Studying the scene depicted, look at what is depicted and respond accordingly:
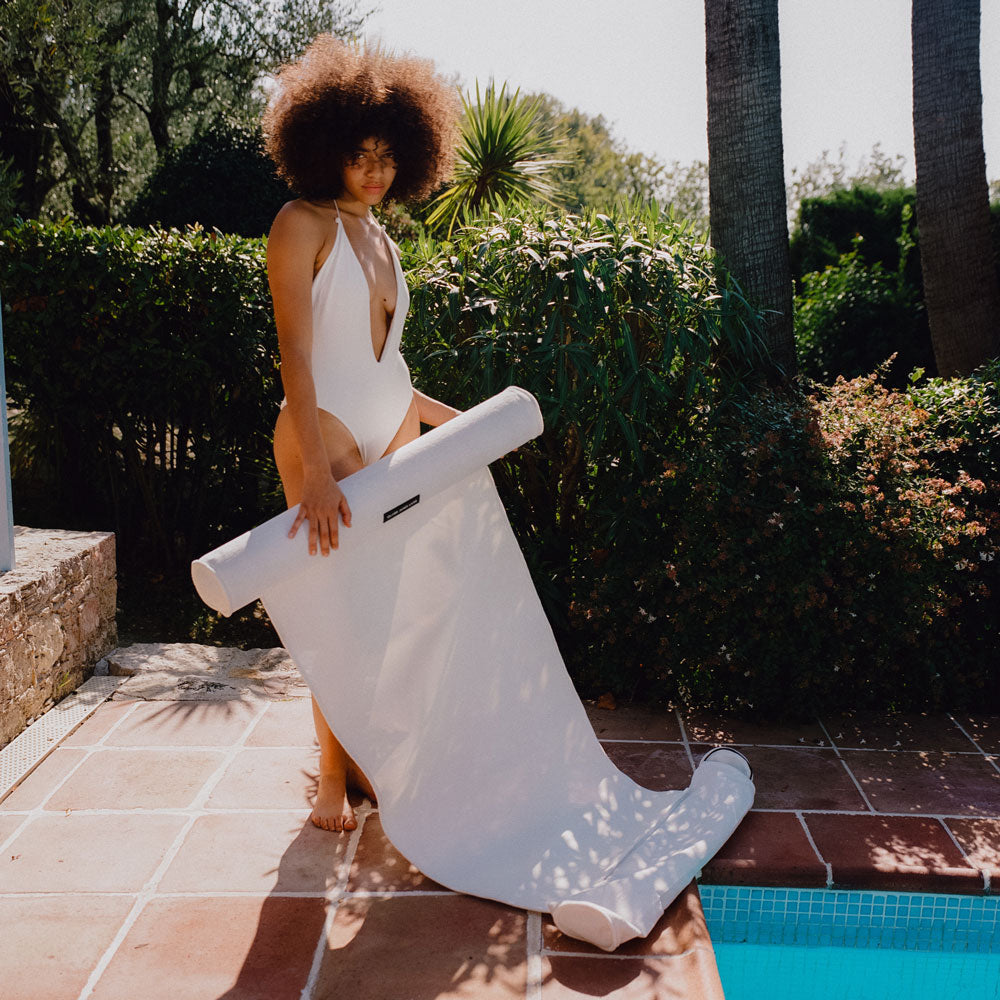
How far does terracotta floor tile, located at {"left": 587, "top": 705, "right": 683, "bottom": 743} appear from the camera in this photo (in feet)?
10.9

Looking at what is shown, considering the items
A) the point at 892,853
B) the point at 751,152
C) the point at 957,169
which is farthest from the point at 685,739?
the point at 957,169

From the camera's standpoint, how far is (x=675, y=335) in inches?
140

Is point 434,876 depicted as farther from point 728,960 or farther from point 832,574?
point 832,574

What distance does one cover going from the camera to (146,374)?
16.0 feet

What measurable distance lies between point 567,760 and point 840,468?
1.48 meters

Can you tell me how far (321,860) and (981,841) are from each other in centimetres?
181

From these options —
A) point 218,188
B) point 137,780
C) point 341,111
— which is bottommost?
point 137,780

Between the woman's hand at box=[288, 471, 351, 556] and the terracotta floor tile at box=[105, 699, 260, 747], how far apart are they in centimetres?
129

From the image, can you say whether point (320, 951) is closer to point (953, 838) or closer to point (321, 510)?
point (321, 510)

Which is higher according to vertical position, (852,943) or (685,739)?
(685,739)

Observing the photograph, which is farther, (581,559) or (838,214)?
(838,214)

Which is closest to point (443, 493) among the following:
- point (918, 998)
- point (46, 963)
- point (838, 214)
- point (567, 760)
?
point (567, 760)

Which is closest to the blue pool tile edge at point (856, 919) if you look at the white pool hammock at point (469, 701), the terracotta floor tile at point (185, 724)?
the white pool hammock at point (469, 701)

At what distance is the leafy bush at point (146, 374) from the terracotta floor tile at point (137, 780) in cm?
218
